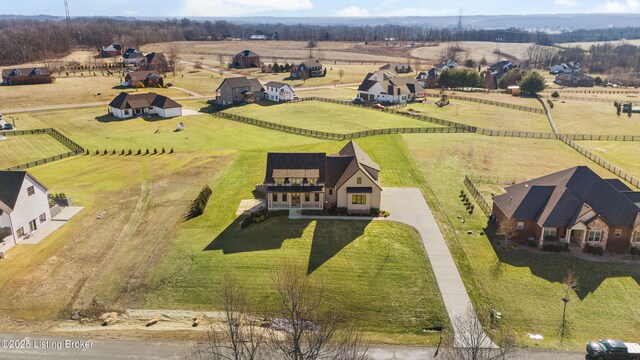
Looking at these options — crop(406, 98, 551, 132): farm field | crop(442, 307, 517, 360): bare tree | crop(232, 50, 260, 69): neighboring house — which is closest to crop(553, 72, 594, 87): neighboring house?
crop(406, 98, 551, 132): farm field

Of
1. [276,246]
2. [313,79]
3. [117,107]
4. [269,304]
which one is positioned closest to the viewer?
[269,304]

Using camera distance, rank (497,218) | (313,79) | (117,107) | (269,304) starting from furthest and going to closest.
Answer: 1. (313,79)
2. (117,107)
3. (497,218)
4. (269,304)

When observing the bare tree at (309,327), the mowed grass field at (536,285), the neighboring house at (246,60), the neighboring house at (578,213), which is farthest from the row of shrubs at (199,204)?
the neighboring house at (246,60)

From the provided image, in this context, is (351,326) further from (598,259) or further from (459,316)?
(598,259)

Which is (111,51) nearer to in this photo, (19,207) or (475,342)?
(19,207)

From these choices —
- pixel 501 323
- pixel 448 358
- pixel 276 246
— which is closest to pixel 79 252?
pixel 276 246

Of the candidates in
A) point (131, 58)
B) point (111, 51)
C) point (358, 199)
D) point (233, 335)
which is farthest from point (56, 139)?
point (111, 51)

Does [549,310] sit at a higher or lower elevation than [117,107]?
lower
